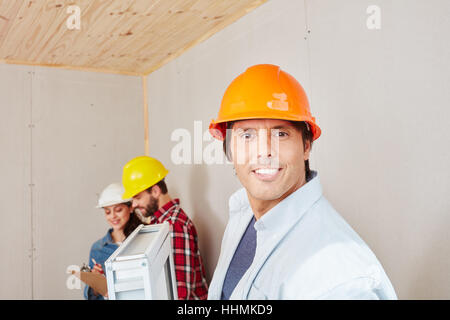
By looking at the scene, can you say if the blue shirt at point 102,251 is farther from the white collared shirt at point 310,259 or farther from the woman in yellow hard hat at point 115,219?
the white collared shirt at point 310,259

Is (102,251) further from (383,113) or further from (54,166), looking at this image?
(383,113)

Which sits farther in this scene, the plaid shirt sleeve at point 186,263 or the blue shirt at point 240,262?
the plaid shirt sleeve at point 186,263

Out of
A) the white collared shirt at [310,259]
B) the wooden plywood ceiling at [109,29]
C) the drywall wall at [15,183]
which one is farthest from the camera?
the drywall wall at [15,183]

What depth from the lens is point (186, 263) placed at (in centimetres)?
278

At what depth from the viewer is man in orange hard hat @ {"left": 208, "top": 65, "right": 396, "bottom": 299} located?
106 centimetres

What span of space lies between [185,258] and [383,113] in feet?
5.41

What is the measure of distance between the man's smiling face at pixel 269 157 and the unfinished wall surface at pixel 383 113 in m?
0.58

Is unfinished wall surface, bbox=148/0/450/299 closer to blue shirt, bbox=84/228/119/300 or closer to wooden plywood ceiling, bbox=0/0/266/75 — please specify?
wooden plywood ceiling, bbox=0/0/266/75

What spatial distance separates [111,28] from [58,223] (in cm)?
198

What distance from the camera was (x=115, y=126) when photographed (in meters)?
4.26

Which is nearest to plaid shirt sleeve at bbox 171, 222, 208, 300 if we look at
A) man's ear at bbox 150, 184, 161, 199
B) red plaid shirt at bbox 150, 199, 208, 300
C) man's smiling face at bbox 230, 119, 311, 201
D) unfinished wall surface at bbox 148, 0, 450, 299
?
red plaid shirt at bbox 150, 199, 208, 300

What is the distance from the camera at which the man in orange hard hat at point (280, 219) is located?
1.06 metres

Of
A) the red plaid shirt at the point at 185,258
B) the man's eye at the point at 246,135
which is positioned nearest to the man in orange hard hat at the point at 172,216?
the red plaid shirt at the point at 185,258
